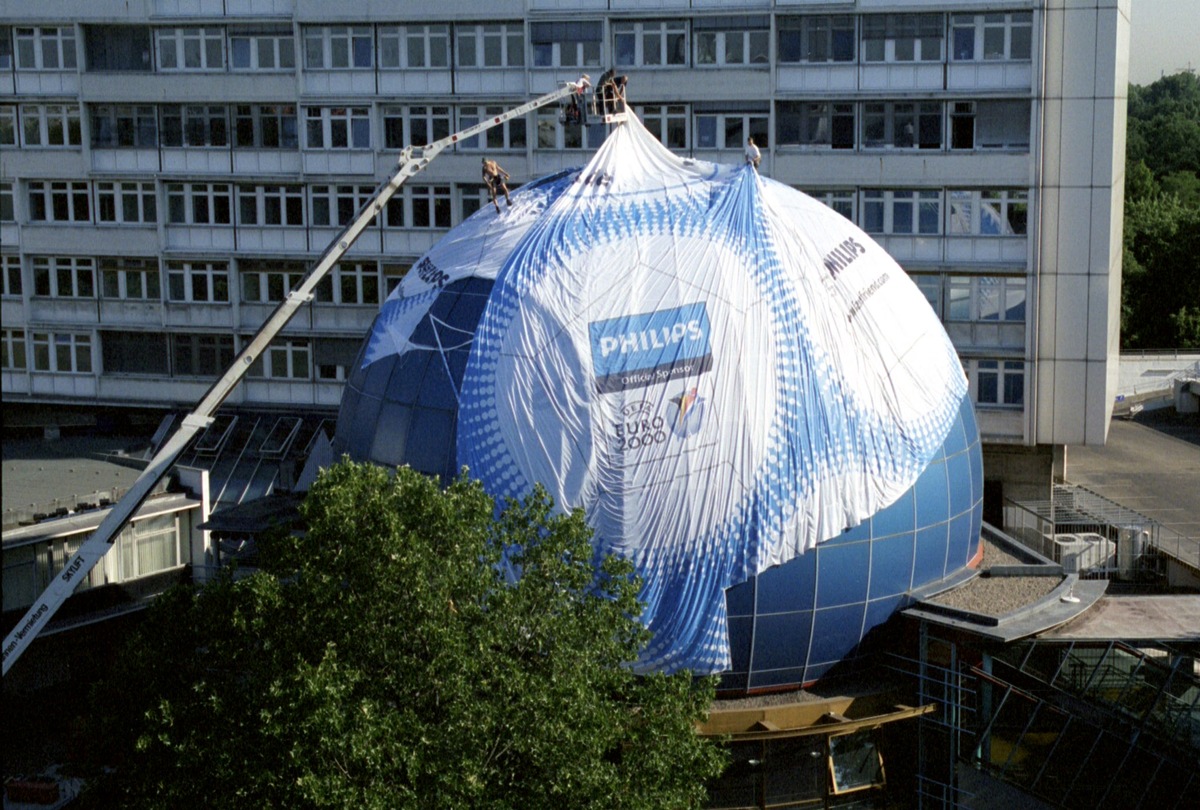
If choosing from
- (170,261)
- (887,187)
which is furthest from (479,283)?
(170,261)

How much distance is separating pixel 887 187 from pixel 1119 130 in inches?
288

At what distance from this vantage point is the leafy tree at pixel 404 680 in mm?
19234

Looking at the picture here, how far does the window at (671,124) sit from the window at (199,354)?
15282 mm

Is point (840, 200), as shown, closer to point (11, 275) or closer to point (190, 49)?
point (190, 49)

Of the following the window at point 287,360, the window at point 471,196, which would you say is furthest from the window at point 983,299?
the window at point 287,360

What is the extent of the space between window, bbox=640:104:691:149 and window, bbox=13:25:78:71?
1850 cm

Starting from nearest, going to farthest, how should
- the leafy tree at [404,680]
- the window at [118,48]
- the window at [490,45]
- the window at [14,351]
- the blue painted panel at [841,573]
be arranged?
the leafy tree at [404,680]
the blue painted panel at [841,573]
the window at [490,45]
the window at [118,48]
the window at [14,351]

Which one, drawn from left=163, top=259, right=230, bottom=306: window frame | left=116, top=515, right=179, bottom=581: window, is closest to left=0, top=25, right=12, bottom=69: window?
left=163, top=259, right=230, bottom=306: window frame

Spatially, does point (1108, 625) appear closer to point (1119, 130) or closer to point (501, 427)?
point (501, 427)

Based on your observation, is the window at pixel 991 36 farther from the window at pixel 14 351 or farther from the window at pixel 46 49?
the window at pixel 14 351

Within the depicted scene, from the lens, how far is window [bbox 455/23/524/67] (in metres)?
46.2

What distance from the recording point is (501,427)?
25.4 m

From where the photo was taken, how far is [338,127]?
1873 inches

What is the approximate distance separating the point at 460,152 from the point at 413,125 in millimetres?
1719
